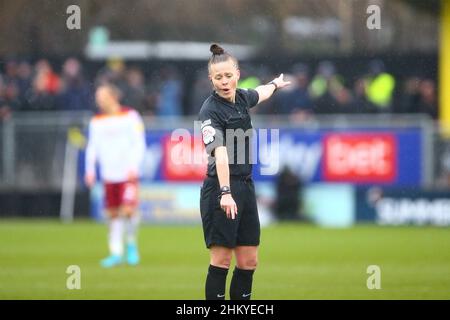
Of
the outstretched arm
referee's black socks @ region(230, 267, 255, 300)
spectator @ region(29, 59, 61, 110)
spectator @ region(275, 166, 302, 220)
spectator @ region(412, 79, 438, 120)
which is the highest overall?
spectator @ region(29, 59, 61, 110)

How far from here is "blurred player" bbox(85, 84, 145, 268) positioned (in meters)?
18.2

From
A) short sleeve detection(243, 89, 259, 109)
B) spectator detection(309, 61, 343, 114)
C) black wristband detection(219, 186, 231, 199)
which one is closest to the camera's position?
black wristband detection(219, 186, 231, 199)

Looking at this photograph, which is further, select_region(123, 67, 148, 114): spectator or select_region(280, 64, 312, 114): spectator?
select_region(123, 67, 148, 114): spectator

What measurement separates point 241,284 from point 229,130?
145 centimetres

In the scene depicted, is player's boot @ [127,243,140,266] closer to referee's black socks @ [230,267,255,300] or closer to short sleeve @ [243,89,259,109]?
referee's black socks @ [230,267,255,300]

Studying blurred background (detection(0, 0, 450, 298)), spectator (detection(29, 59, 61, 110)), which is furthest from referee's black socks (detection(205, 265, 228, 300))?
spectator (detection(29, 59, 61, 110))

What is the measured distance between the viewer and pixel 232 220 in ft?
35.6

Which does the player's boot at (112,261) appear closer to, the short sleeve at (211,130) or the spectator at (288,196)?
the short sleeve at (211,130)

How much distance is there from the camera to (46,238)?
21.8 metres

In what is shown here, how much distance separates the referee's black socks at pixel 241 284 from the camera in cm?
1113

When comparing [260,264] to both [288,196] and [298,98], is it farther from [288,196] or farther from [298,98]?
[298,98]

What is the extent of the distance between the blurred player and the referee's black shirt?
7.27 metres

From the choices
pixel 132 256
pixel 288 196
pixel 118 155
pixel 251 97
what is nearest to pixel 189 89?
pixel 288 196
